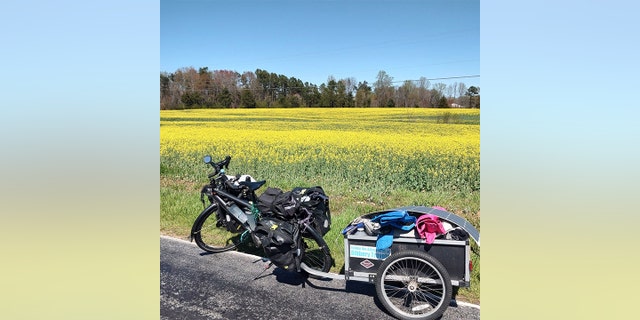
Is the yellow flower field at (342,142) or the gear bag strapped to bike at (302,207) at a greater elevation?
the yellow flower field at (342,142)

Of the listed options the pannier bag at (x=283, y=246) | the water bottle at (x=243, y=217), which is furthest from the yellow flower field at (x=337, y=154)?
the pannier bag at (x=283, y=246)

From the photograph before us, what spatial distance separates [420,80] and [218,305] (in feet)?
12.8

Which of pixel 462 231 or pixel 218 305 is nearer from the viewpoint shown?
pixel 462 231

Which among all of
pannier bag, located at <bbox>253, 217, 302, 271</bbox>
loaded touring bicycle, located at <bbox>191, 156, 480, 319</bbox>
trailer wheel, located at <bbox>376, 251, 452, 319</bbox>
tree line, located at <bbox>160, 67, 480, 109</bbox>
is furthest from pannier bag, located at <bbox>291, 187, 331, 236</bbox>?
tree line, located at <bbox>160, 67, 480, 109</bbox>

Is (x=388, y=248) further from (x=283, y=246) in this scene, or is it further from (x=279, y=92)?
(x=279, y=92)

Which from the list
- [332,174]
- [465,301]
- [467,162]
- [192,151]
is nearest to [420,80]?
[467,162]

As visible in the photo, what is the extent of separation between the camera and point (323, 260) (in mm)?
3566

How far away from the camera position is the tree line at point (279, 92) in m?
6.03

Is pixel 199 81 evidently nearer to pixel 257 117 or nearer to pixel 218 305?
pixel 257 117

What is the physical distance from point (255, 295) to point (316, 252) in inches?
27.2

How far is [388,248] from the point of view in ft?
9.40

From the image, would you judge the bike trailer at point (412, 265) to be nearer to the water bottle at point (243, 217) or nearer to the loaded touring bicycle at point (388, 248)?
the loaded touring bicycle at point (388, 248)

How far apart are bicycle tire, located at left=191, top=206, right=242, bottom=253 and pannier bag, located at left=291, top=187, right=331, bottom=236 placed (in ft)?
3.16

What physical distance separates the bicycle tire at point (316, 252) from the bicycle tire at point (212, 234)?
91 centimetres
